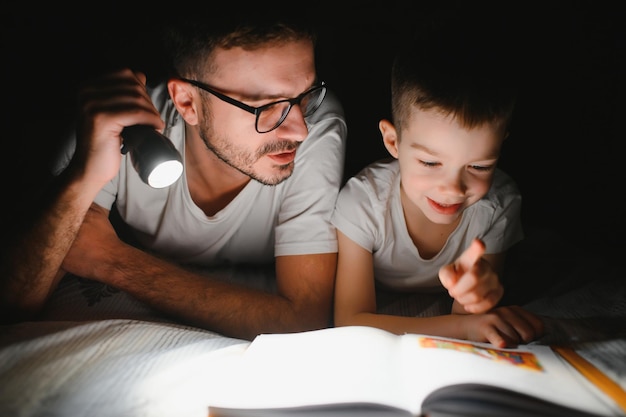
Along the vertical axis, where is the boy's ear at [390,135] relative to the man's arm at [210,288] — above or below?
above

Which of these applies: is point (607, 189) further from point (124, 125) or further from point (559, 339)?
point (124, 125)

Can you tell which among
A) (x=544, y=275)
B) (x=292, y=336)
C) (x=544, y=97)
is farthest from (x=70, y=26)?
(x=544, y=275)

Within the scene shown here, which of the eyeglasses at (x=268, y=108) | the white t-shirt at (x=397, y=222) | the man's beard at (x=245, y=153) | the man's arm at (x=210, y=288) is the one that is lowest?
the man's arm at (x=210, y=288)

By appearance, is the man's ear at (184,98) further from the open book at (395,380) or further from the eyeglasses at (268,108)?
the open book at (395,380)

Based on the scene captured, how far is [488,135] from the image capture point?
1.07 m

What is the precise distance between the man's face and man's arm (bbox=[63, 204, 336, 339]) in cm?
28

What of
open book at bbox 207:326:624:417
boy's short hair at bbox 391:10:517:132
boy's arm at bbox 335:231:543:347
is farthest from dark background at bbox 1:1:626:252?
open book at bbox 207:326:624:417

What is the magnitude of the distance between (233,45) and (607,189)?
4.30 feet

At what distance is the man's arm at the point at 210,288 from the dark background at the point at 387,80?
0.27 m

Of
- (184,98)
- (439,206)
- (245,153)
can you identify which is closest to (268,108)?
(245,153)

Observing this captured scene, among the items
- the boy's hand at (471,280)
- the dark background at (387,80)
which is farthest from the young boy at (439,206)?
the dark background at (387,80)

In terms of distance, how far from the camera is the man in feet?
3.79

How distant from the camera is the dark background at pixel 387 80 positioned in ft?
4.49

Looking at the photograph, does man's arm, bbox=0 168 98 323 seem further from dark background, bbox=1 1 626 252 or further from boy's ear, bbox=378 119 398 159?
boy's ear, bbox=378 119 398 159
